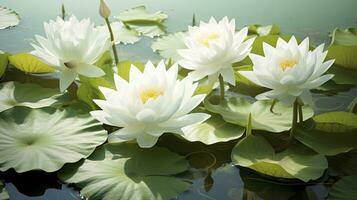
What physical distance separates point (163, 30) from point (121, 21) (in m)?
0.24

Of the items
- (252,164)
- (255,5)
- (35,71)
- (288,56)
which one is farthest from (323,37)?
(35,71)

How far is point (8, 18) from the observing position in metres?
2.28

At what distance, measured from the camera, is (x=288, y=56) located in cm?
125

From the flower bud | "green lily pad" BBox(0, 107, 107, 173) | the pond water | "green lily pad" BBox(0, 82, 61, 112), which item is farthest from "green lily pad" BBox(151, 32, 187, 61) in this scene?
"green lily pad" BBox(0, 107, 107, 173)

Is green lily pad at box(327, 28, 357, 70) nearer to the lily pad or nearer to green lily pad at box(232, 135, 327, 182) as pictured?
green lily pad at box(232, 135, 327, 182)

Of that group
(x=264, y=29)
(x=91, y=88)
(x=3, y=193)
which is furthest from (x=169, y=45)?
(x=3, y=193)

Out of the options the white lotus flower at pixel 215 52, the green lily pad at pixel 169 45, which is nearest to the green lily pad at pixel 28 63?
the green lily pad at pixel 169 45

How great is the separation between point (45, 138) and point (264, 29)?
1.23 metres

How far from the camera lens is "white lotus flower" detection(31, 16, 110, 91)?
1.40m

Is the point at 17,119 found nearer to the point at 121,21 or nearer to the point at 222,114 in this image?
the point at 222,114

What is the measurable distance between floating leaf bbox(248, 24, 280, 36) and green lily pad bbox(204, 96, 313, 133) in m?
0.69

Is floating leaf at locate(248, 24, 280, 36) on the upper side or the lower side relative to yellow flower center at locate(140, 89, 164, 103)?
lower

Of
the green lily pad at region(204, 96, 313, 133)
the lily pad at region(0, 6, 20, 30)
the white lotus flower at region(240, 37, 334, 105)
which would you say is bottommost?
the green lily pad at region(204, 96, 313, 133)

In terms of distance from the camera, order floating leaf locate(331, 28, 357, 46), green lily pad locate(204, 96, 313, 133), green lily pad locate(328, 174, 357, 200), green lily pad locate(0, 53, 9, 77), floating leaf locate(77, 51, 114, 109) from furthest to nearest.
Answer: floating leaf locate(331, 28, 357, 46) < green lily pad locate(0, 53, 9, 77) < floating leaf locate(77, 51, 114, 109) < green lily pad locate(204, 96, 313, 133) < green lily pad locate(328, 174, 357, 200)
